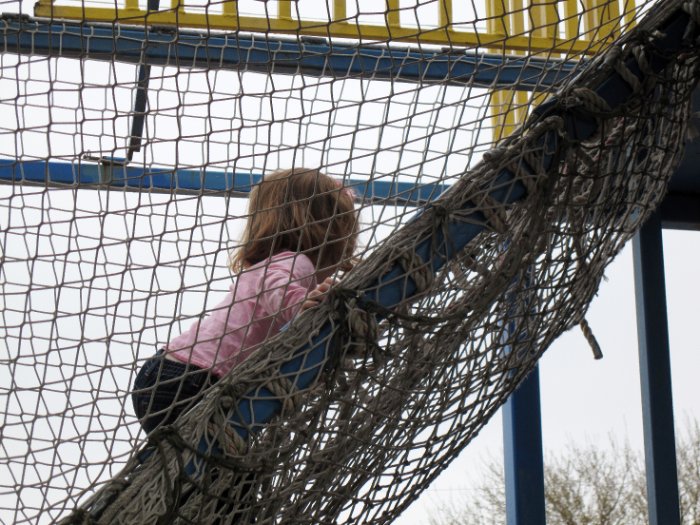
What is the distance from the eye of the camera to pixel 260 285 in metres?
1.75

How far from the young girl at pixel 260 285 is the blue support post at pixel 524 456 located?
0.92 meters

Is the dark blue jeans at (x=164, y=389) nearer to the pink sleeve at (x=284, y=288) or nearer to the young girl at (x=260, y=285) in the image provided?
the young girl at (x=260, y=285)

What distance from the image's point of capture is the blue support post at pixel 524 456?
2.67 m

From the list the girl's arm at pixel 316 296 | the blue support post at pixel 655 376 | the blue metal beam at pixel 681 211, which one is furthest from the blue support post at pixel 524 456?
the girl's arm at pixel 316 296

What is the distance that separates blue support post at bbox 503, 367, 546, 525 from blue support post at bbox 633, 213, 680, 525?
12.9 inches

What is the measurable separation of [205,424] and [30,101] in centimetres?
123

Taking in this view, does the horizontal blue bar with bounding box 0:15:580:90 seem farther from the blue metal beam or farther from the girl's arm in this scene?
the blue metal beam

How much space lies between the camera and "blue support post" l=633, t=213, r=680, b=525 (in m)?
2.82

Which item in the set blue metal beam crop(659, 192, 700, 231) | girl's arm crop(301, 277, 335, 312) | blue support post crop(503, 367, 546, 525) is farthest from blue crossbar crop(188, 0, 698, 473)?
blue metal beam crop(659, 192, 700, 231)

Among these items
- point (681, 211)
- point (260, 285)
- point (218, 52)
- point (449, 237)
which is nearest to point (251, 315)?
point (260, 285)

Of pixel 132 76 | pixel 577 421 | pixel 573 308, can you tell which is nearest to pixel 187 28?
pixel 132 76

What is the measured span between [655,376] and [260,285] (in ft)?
4.97

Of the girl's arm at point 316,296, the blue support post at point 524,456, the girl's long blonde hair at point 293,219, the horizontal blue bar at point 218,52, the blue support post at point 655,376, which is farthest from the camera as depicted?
the blue support post at point 655,376

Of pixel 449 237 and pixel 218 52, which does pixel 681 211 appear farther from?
pixel 449 237
